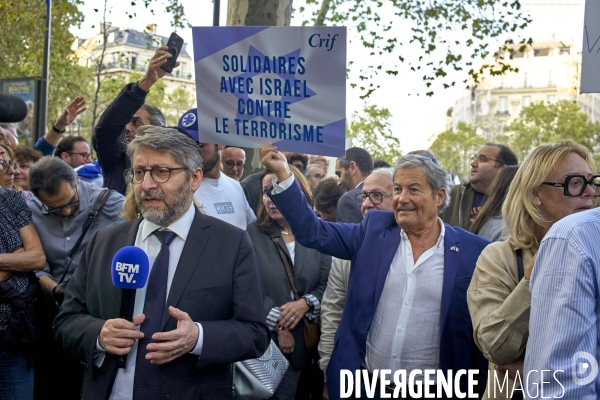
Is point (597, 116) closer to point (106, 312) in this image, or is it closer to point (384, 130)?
point (384, 130)

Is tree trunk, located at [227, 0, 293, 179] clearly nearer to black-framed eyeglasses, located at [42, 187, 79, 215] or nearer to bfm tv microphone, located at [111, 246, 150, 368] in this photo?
black-framed eyeglasses, located at [42, 187, 79, 215]

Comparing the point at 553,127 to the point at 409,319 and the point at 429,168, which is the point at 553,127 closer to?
the point at 429,168

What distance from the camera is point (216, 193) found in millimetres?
5500

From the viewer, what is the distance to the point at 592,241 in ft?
7.01

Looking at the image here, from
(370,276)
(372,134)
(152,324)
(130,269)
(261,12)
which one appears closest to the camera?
(130,269)

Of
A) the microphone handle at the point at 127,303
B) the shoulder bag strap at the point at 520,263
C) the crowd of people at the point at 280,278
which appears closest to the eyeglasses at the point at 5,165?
the crowd of people at the point at 280,278

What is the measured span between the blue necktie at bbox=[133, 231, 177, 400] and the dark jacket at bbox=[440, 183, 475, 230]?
13.8ft

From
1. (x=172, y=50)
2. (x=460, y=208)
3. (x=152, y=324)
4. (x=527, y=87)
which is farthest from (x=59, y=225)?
(x=527, y=87)

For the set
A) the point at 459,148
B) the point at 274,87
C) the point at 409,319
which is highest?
the point at 459,148

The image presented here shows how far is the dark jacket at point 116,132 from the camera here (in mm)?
5332

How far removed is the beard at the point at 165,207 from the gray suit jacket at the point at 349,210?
3154 mm

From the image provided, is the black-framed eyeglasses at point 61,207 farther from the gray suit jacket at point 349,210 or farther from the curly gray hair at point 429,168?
the gray suit jacket at point 349,210

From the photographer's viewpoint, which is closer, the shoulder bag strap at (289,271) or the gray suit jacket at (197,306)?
the gray suit jacket at (197,306)

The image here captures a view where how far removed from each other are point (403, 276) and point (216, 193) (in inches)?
72.9
